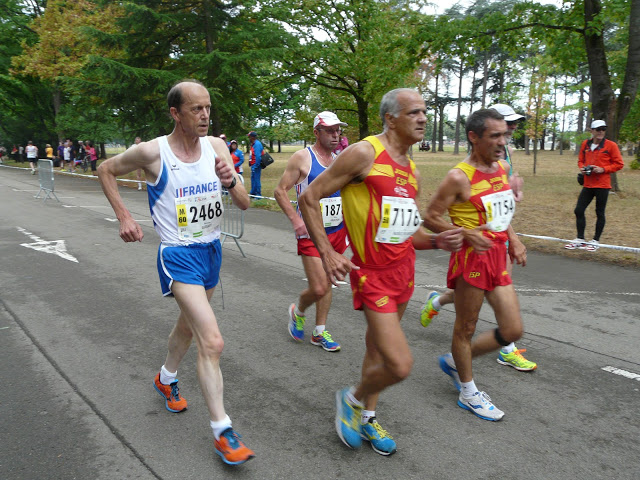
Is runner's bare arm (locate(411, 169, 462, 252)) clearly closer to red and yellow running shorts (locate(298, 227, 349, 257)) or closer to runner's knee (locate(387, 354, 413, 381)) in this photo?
runner's knee (locate(387, 354, 413, 381))

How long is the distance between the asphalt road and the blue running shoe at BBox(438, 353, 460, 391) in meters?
0.09

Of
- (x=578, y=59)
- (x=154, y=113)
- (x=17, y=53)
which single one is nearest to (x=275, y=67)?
(x=154, y=113)

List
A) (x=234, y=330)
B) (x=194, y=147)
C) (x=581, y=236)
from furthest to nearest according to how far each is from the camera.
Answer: (x=581, y=236)
(x=234, y=330)
(x=194, y=147)

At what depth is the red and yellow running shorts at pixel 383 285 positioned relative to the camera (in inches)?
119

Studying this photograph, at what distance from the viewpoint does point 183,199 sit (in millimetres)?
3297

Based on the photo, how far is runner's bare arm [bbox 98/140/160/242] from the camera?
3.25 metres

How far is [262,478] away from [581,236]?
7941mm

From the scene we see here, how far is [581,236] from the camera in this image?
9242 mm

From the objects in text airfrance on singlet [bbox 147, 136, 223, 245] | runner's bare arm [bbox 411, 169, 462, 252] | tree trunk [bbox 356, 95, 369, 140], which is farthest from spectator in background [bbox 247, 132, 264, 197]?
runner's bare arm [bbox 411, 169, 462, 252]

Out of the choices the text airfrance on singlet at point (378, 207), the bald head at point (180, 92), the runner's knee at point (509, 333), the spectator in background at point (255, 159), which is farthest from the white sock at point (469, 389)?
the spectator in background at point (255, 159)

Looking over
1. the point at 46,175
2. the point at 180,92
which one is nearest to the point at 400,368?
the point at 180,92

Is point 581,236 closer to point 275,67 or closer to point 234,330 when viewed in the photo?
point 234,330

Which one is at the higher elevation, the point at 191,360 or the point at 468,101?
the point at 468,101

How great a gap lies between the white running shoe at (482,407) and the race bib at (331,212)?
1.79 meters
